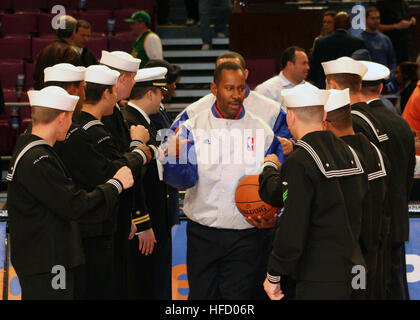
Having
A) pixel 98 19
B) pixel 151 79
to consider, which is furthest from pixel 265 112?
pixel 98 19

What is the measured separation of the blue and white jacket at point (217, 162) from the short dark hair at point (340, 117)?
75cm

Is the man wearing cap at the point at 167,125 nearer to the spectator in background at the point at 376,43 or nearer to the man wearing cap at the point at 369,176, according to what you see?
the man wearing cap at the point at 369,176

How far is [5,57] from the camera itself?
11.1 m

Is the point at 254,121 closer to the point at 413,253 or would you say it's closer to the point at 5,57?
the point at 413,253

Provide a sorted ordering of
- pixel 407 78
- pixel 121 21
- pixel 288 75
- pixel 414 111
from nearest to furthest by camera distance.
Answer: pixel 414 111, pixel 288 75, pixel 407 78, pixel 121 21

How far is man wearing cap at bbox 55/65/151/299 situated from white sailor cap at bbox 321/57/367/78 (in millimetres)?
1370

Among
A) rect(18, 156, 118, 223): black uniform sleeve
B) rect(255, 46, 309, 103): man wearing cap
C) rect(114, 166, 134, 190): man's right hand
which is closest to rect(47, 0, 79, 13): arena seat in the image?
rect(255, 46, 309, 103): man wearing cap

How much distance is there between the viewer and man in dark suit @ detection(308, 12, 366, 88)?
28.7 feet

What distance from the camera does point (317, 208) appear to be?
3646mm

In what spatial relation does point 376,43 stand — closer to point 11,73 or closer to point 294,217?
point 11,73

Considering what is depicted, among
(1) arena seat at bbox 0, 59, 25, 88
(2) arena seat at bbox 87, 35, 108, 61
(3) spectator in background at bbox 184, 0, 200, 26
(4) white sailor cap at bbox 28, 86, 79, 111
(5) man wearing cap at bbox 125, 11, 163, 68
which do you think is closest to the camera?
(4) white sailor cap at bbox 28, 86, 79, 111

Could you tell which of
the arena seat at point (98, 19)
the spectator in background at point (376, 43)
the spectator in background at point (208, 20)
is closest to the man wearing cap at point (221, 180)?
the spectator in background at point (376, 43)

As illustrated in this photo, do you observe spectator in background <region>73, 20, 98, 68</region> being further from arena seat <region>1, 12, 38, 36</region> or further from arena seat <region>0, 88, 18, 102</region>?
arena seat <region>1, 12, 38, 36</region>

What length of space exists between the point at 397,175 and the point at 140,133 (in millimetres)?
1751
